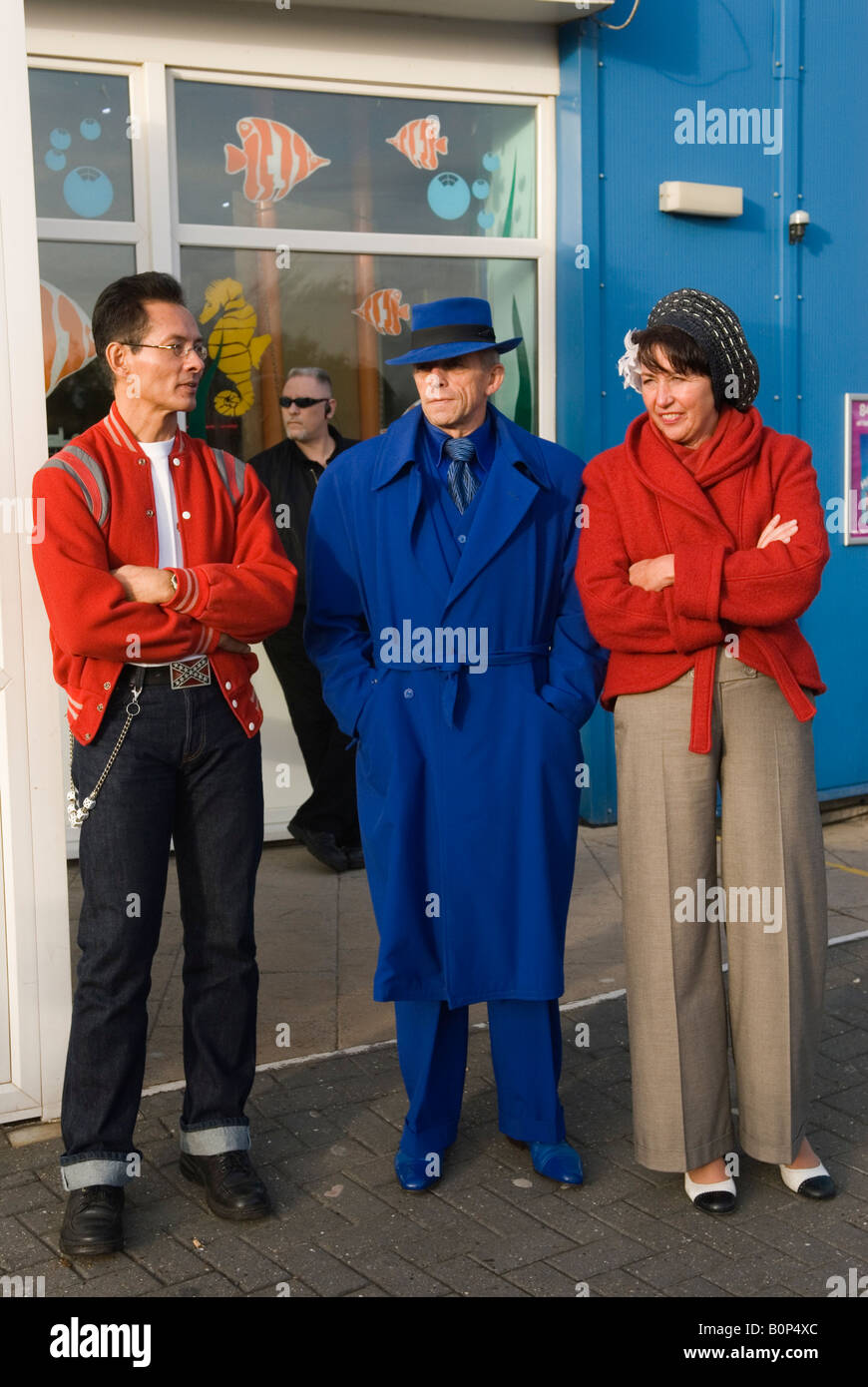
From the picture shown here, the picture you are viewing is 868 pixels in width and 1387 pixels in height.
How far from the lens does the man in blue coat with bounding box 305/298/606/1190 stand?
3.73 m

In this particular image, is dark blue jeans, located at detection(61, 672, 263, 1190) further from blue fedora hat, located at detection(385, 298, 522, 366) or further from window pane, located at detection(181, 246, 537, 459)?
window pane, located at detection(181, 246, 537, 459)

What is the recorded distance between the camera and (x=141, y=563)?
346 centimetres

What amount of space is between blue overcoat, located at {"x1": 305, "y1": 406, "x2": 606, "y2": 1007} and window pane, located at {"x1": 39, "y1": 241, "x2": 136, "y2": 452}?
3.27 metres

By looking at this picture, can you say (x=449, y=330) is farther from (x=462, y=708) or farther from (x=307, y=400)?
(x=307, y=400)

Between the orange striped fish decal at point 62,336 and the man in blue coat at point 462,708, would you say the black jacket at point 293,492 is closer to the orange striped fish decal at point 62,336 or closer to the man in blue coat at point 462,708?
the orange striped fish decal at point 62,336

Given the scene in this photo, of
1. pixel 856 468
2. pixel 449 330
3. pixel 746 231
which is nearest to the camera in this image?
pixel 449 330

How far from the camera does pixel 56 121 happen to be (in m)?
6.43

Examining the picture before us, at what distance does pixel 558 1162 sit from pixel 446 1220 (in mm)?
367

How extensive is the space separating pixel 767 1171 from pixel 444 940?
3.49 feet

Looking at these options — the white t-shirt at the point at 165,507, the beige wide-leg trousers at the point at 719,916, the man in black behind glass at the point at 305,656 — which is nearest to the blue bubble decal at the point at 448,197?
the man in black behind glass at the point at 305,656

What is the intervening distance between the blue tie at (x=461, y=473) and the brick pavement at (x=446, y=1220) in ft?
5.71

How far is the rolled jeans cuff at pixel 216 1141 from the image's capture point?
371 centimetres

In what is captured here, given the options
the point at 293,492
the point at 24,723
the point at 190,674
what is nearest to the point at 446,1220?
the point at 190,674
